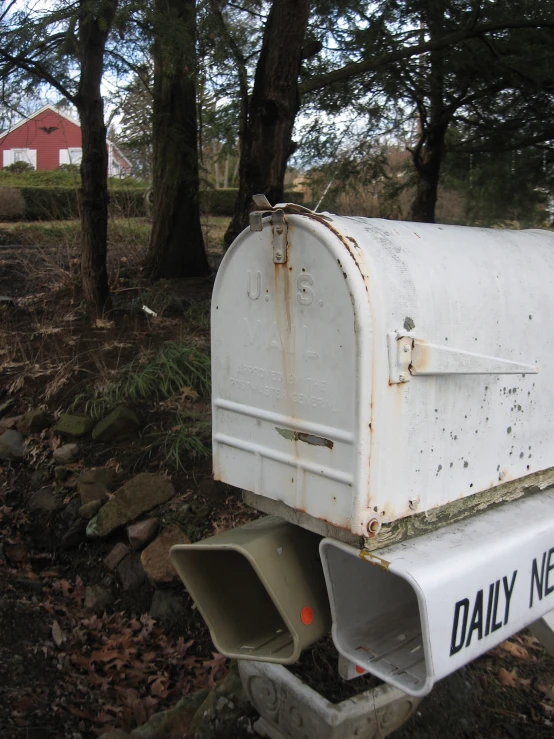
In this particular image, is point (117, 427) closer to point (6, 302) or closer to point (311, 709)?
point (311, 709)

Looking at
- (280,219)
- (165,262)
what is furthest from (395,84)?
(280,219)

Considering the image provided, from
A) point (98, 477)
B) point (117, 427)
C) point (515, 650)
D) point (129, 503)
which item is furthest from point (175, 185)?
point (515, 650)

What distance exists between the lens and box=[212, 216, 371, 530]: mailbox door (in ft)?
6.10

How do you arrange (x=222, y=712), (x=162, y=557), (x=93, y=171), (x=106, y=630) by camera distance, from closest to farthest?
(x=222, y=712), (x=106, y=630), (x=162, y=557), (x=93, y=171)

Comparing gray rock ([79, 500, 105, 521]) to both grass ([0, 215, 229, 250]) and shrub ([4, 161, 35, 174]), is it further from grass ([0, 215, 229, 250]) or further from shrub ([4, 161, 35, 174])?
shrub ([4, 161, 35, 174])

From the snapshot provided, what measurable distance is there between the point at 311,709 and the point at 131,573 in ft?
5.81

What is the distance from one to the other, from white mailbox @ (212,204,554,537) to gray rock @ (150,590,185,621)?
1502 millimetres

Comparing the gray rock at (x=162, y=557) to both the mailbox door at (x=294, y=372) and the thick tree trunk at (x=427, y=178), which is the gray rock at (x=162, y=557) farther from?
the thick tree trunk at (x=427, y=178)

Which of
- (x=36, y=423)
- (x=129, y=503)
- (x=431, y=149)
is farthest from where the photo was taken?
(x=431, y=149)

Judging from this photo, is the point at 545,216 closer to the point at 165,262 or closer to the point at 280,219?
the point at 165,262

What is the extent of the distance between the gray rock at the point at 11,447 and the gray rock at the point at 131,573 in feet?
5.15

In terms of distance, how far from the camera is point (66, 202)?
544 inches

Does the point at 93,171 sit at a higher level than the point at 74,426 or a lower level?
higher

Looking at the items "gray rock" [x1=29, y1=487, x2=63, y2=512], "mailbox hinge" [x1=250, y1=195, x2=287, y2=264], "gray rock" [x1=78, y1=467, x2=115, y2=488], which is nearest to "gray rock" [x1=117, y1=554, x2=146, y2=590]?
"gray rock" [x1=78, y1=467, x2=115, y2=488]
